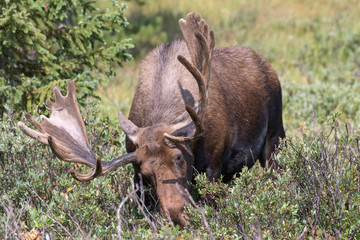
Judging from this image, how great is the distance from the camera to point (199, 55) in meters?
5.15

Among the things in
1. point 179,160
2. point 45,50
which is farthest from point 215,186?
point 45,50

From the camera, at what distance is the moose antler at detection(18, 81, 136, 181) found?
4.79 meters

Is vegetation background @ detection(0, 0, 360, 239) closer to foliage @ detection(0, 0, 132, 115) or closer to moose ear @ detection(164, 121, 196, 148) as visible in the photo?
foliage @ detection(0, 0, 132, 115)

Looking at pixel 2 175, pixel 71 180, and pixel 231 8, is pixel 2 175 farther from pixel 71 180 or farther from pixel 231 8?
pixel 231 8

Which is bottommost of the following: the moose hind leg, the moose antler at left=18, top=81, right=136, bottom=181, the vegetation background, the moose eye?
the moose hind leg

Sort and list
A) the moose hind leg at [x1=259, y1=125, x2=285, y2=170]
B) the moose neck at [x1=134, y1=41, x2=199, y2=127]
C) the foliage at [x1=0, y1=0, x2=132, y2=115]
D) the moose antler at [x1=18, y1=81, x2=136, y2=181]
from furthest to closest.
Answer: the moose hind leg at [x1=259, y1=125, x2=285, y2=170], the foliage at [x1=0, y1=0, x2=132, y2=115], the moose neck at [x1=134, y1=41, x2=199, y2=127], the moose antler at [x1=18, y1=81, x2=136, y2=181]

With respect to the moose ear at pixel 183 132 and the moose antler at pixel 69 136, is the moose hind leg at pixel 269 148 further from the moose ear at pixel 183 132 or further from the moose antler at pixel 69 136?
the moose antler at pixel 69 136

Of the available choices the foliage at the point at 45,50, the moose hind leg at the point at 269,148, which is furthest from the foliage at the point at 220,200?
the moose hind leg at the point at 269,148

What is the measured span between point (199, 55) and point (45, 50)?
2149 mm

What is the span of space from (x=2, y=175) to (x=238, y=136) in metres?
2.53

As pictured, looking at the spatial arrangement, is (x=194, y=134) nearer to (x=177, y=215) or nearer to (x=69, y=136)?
(x=177, y=215)

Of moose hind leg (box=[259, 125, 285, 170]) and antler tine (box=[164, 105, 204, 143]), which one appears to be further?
moose hind leg (box=[259, 125, 285, 170])

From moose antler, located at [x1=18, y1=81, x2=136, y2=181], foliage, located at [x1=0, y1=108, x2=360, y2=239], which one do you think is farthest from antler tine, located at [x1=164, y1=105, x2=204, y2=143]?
moose antler, located at [x1=18, y1=81, x2=136, y2=181]

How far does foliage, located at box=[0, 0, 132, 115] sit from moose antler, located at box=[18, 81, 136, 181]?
3.84ft
